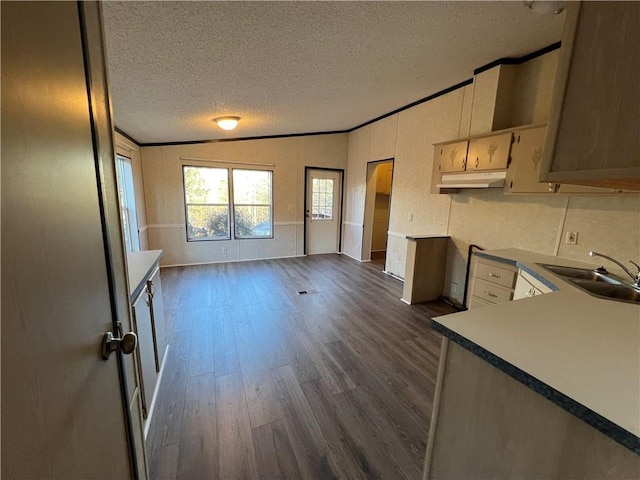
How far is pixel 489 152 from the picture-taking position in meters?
2.69

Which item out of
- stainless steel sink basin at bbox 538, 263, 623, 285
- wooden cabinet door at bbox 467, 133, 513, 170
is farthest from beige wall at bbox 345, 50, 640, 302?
wooden cabinet door at bbox 467, 133, 513, 170

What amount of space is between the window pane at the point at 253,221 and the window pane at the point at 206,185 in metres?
0.41

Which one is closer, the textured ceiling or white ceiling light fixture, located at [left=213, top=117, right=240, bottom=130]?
the textured ceiling

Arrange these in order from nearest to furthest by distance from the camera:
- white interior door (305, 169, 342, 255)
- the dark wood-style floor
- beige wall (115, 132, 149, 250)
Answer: the dark wood-style floor → beige wall (115, 132, 149, 250) → white interior door (305, 169, 342, 255)

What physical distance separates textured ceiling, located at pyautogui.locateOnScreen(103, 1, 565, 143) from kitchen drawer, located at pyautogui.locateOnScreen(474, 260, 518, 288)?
1.97 m

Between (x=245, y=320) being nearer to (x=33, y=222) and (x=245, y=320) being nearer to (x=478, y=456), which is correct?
(x=478, y=456)

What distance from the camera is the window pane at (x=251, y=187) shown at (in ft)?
17.1

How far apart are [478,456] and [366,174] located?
494 centimetres

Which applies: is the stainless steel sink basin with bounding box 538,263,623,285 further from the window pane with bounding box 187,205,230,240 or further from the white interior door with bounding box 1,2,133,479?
the window pane with bounding box 187,205,230,240

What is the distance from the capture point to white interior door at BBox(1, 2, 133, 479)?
42 cm

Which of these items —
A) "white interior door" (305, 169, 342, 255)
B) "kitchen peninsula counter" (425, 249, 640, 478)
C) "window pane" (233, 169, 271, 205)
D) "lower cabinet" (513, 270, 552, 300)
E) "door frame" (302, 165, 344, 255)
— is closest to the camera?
"kitchen peninsula counter" (425, 249, 640, 478)

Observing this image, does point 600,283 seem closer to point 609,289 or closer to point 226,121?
point 609,289

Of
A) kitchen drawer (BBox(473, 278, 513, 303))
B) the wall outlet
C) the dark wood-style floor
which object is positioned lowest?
the dark wood-style floor

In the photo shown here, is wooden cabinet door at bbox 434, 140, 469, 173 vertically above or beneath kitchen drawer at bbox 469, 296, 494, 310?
above
